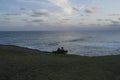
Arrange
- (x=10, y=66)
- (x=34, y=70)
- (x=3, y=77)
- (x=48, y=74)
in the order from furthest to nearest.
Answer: (x=10, y=66) → (x=34, y=70) → (x=48, y=74) → (x=3, y=77)

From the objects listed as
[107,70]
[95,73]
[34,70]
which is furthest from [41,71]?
[107,70]

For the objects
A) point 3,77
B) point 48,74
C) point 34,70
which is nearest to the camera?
point 3,77

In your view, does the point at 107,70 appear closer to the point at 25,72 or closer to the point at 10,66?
the point at 25,72

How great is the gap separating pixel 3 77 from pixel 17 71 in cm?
137

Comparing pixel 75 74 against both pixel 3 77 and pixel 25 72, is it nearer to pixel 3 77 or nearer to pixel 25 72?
pixel 25 72

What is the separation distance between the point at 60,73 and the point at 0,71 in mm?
3415

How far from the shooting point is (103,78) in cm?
1062

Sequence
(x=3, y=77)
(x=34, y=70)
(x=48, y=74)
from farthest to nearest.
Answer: (x=34, y=70) < (x=48, y=74) < (x=3, y=77)

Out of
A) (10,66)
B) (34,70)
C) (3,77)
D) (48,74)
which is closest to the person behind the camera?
(3,77)

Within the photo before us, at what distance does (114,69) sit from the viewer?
41.2ft

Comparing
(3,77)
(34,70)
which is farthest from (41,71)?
(3,77)

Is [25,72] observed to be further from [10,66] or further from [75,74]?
[75,74]

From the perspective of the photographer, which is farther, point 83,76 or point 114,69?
point 114,69

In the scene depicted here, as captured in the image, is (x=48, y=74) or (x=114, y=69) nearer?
(x=48, y=74)
